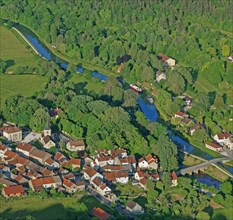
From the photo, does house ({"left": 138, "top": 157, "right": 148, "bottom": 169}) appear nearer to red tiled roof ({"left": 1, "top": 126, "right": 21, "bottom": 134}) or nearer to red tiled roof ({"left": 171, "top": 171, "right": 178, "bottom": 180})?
red tiled roof ({"left": 171, "top": 171, "right": 178, "bottom": 180})

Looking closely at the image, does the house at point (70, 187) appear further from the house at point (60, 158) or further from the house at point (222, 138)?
the house at point (222, 138)

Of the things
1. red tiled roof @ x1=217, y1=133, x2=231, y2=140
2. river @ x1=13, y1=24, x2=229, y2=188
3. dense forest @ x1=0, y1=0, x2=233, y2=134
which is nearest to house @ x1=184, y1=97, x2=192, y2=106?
dense forest @ x1=0, y1=0, x2=233, y2=134

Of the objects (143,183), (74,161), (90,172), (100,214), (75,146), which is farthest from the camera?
(75,146)

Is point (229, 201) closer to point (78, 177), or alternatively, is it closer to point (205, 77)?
point (78, 177)

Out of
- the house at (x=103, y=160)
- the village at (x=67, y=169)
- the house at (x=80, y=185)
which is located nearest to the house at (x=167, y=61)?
the village at (x=67, y=169)

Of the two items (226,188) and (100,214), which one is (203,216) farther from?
(100,214)

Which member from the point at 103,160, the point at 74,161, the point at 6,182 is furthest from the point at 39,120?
the point at 6,182
